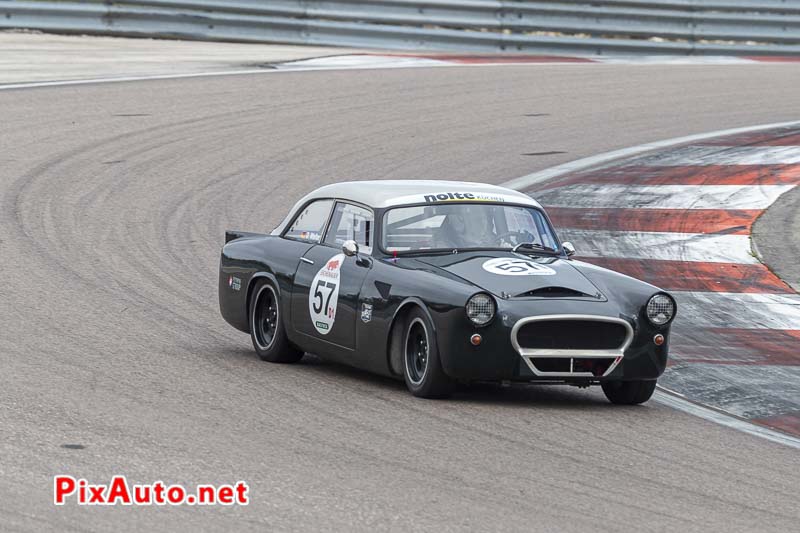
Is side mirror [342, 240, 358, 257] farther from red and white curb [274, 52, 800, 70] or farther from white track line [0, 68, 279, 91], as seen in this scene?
red and white curb [274, 52, 800, 70]

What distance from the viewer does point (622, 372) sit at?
7680 millimetres

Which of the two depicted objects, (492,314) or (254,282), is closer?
(492,314)

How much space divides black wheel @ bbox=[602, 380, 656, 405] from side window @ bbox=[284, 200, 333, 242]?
2108mm

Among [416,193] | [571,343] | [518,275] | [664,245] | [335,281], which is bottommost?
[664,245]

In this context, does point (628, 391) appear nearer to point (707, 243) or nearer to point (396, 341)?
point (396, 341)

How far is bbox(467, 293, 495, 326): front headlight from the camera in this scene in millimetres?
7410

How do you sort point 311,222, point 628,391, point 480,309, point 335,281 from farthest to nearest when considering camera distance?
point 311,222 → point 335,281 → point 628,391 → point 480,309

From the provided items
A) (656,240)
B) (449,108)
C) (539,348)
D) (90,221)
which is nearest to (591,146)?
(449,108)

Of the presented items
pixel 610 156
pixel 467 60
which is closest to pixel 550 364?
pixel 610 156

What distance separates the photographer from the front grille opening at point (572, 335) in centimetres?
749

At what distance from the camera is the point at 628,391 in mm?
7906

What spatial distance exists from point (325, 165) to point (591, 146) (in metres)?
3.62

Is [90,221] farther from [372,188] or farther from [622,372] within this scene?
[622,372]

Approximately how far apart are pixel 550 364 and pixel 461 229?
1.22 m
